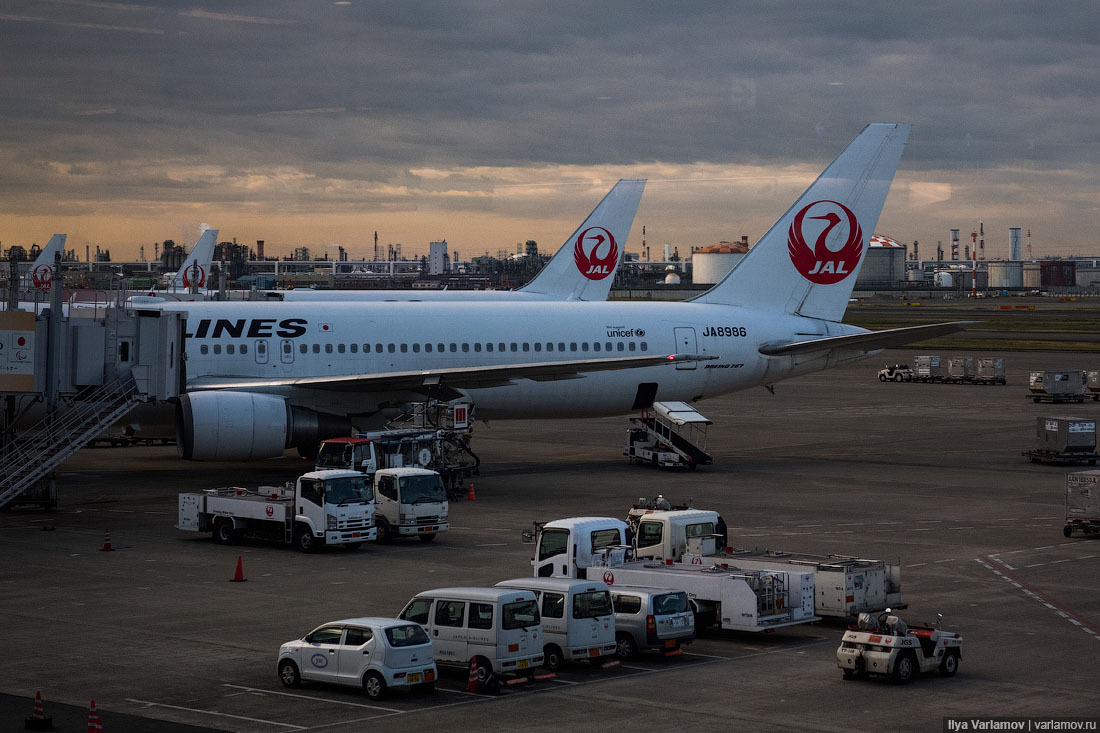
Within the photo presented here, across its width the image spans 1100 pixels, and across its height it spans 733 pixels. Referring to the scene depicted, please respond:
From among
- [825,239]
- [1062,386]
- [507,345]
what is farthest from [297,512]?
[1062,386]

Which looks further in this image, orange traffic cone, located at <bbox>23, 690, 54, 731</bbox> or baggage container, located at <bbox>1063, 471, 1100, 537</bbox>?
baggage container, located at <bbox>1063, 471, 1100, 537</bbox>

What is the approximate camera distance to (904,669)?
22.0 m

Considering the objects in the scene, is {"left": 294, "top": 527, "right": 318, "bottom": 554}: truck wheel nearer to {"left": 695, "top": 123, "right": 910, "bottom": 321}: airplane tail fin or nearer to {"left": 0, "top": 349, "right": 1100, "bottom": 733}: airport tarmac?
{"left": 0, "top": 349, "right": 1100, "bottom": 733}: airport tarmac

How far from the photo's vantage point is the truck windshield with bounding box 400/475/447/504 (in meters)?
35.7

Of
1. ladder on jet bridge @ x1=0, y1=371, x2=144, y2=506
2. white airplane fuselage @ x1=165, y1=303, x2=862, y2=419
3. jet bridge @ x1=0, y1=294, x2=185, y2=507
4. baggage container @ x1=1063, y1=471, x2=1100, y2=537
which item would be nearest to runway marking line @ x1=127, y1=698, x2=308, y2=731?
ladder on jet bridge @ x1=0, y1=371, x2=144, y2=506

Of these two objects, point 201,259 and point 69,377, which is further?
point 201,259

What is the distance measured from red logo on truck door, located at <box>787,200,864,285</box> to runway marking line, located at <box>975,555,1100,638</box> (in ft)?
81.4

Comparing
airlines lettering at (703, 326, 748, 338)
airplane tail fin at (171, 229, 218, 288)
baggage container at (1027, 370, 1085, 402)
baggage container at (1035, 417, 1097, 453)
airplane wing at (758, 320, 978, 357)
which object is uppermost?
airplane tail fin at (171, 229, 218, 288)

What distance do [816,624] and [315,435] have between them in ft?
75.9

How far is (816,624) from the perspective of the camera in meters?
26.8

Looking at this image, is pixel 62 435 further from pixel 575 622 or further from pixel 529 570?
pixel 575 622

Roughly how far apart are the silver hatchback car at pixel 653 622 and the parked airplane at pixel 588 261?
5334 centimetres

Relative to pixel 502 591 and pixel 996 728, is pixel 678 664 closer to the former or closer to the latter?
pixel 502 591

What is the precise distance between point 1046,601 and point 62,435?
28209 millimetres
